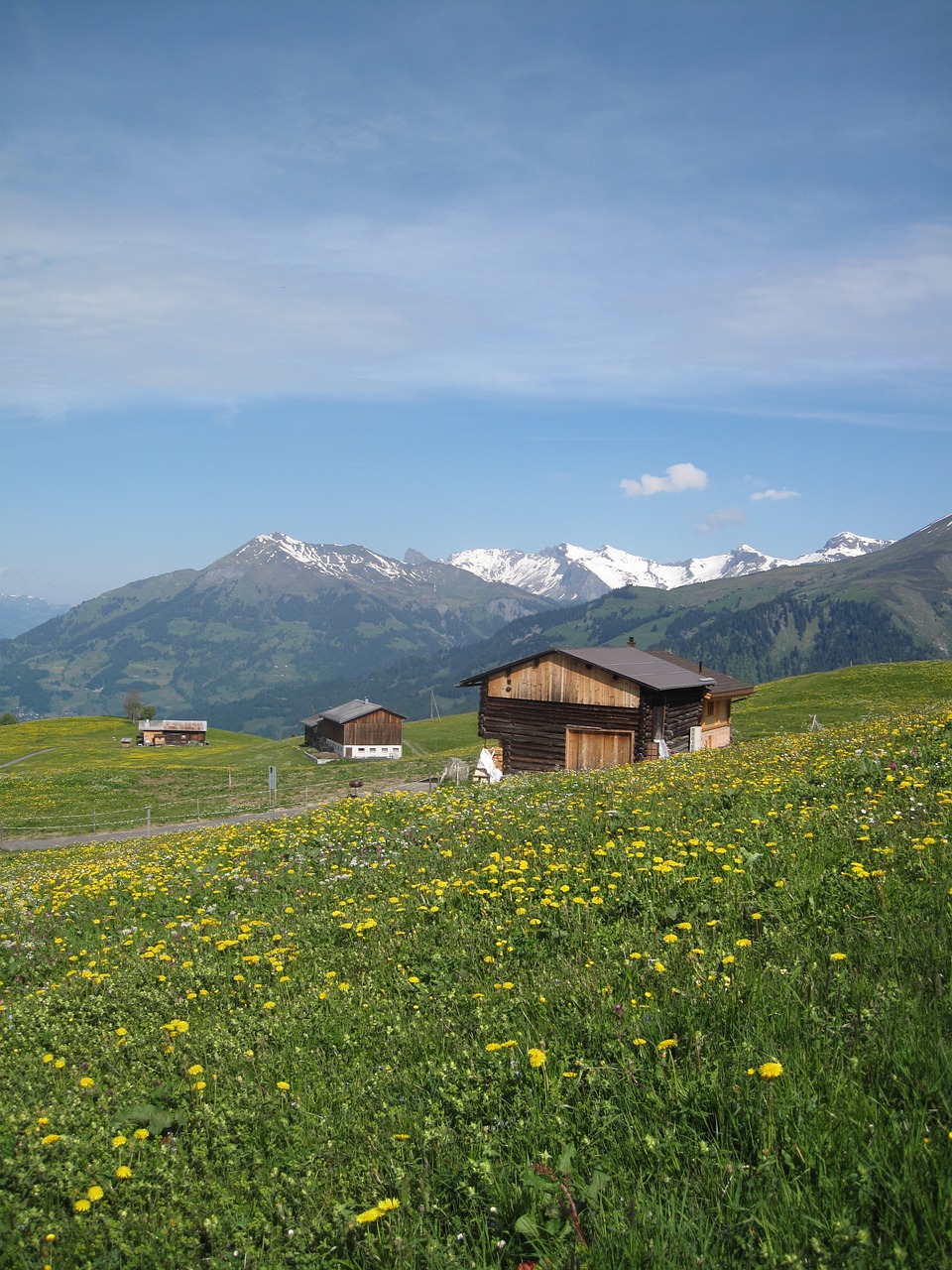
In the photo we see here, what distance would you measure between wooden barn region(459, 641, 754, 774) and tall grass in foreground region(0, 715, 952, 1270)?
92.2 ft

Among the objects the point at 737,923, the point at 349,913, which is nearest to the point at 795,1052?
the point at 737,923

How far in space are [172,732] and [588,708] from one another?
106 metres

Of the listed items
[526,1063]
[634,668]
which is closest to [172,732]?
[634,668]

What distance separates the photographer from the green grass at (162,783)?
154 feet

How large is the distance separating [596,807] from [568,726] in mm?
28145

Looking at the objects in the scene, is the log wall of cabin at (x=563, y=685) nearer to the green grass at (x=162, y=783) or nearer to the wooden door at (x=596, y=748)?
the wooden door at (x=596, y=748)

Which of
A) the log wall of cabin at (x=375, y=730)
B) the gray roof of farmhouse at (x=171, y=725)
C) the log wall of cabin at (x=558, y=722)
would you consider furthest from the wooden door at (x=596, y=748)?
the gray roof of farmhouse at (x=171, y=725)

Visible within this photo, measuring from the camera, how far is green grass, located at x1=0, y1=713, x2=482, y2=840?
4697 cm

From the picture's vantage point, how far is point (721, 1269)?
353cm

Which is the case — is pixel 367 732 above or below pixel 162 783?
above

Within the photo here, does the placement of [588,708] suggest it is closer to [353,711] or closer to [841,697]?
[841,697]

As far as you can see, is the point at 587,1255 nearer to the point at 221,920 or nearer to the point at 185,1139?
the point at 185,1139

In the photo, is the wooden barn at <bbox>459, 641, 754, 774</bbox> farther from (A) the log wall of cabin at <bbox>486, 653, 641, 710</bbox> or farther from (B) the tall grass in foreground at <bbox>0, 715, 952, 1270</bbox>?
(B) the tall grass in foreground at <bbox>0, 715, 952, 1270</bbox>

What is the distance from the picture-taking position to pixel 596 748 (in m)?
40.6
